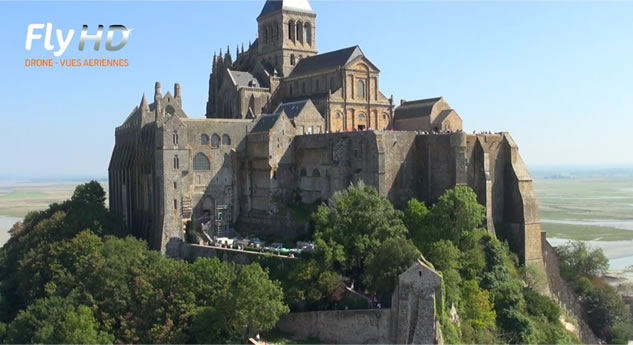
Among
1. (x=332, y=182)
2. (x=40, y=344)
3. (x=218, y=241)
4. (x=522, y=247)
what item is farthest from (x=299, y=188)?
(x=40, y=344)

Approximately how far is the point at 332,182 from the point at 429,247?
12.8m

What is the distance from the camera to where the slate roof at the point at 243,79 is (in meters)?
70.4

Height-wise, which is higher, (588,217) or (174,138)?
(174,138)

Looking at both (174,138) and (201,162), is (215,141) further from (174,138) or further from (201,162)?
(174,138)

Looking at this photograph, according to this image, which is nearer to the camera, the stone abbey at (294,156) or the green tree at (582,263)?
the stone abbey at (294,156)

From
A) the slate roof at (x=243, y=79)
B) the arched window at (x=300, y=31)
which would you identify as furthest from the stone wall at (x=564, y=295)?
the arched window at (x=300, y=31)

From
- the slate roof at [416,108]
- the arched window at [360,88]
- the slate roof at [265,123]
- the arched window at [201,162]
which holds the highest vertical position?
the arched window at [360,88]

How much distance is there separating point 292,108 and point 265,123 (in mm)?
3255

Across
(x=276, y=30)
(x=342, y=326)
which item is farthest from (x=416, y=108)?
(x=342, y=326)

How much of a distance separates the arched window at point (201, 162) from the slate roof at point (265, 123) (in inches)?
199

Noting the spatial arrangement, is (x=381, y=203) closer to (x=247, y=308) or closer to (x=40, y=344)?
(x=247, y=308)

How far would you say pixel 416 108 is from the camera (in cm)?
6500

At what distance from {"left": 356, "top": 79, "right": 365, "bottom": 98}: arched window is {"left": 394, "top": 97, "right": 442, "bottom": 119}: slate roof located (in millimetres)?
3688

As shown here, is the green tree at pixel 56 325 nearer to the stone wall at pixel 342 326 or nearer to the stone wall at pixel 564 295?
the stone wall at pixel 342 326
